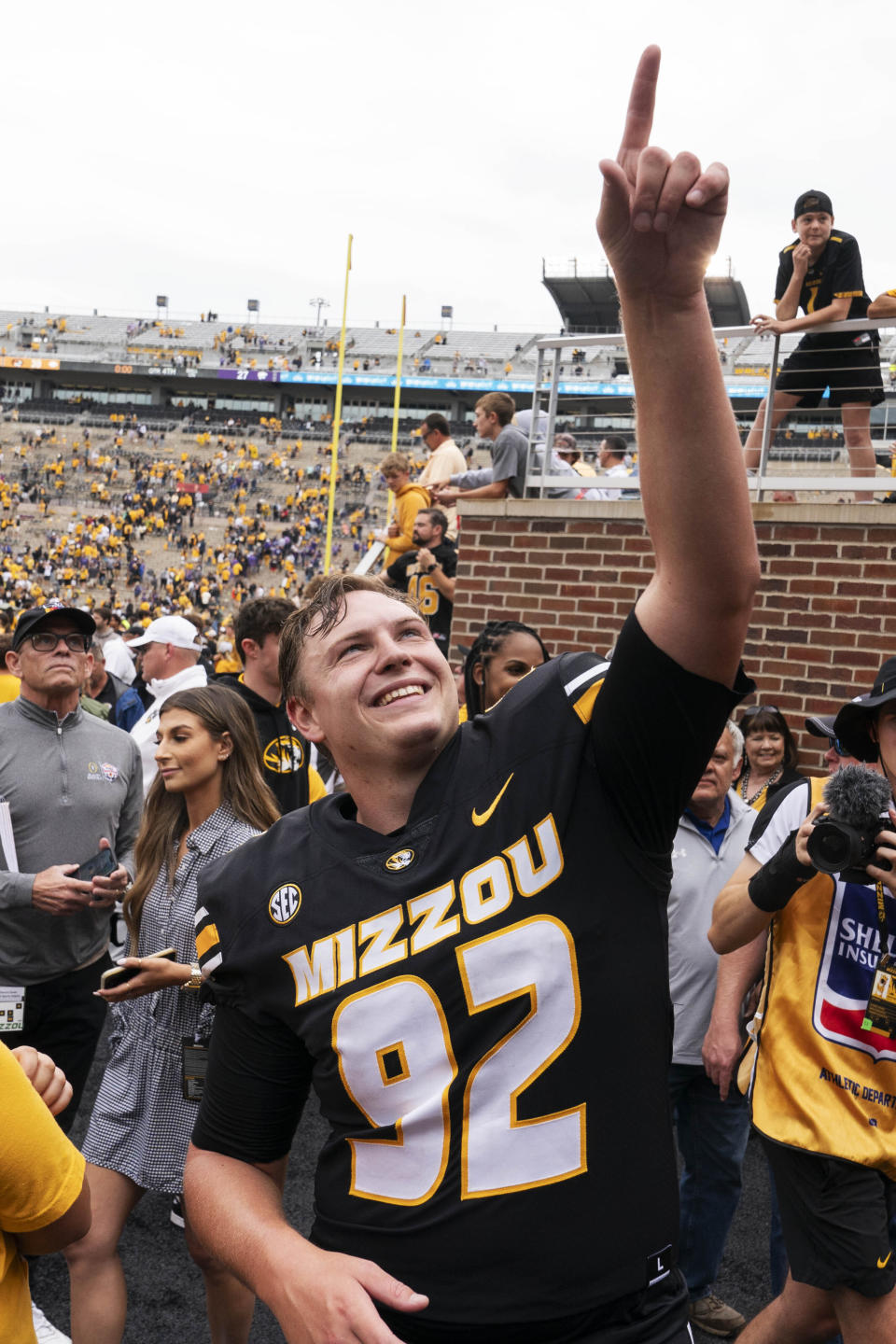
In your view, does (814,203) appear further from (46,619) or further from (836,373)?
(46,619)

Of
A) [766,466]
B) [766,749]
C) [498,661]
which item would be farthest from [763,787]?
[766,466]

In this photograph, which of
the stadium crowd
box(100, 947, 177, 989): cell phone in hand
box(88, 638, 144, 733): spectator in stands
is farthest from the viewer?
box(88, 638, 144, 733): spectator in stands

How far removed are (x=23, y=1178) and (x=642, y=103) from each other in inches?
67.8

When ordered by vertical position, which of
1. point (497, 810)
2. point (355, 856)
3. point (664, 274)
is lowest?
point (355, 856)

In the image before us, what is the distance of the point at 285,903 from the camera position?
156 cm

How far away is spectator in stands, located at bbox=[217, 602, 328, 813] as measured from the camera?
176 inches

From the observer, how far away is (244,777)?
3.58m

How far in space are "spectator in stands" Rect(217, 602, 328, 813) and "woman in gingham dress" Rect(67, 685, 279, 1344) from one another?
0.81m

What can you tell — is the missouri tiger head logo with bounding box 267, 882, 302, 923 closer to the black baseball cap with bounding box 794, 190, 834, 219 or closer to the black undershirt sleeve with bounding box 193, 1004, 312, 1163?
the black undershirt sleeve with bounding box 193, 1004, 312, 1163

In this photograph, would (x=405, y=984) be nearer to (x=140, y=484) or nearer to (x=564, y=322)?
(x=140, y=484)

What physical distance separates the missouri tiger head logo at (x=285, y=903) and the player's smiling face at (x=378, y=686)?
211 mm

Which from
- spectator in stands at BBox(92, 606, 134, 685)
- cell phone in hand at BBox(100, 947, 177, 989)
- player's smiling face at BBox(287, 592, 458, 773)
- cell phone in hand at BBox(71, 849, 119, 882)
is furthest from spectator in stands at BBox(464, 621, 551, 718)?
spectator in stands at BBox(92, 606, 134, 685)

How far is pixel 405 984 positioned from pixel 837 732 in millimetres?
1602

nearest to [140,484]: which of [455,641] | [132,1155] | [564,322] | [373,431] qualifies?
[373,431]
